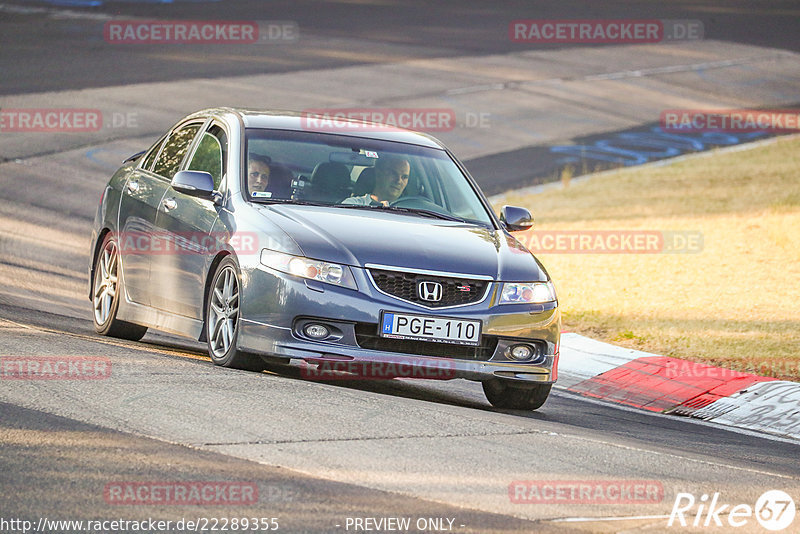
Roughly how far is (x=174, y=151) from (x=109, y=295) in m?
1.18

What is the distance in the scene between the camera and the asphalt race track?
5.69 m

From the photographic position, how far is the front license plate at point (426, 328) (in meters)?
7.99

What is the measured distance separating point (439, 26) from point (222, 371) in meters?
30.6

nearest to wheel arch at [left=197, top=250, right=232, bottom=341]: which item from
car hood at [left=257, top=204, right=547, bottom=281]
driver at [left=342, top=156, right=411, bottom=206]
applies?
car hood at [left=257, top=204, right=547, bottom=281]

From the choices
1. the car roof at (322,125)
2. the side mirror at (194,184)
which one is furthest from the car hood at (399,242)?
the car roof at (322,125)

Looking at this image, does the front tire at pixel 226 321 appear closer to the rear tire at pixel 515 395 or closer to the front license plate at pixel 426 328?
the front license plate at pixel 426 328

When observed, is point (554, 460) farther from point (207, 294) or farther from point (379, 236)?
point (207, 294)

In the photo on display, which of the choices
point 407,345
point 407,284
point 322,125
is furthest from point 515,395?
point 322,125

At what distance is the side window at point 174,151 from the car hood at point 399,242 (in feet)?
5.09

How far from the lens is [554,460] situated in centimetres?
680

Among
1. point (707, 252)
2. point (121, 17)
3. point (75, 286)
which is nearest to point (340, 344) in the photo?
point (75, 286)

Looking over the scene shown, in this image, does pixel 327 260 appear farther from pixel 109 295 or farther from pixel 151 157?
pixel 151 157

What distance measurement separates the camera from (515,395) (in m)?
8.97

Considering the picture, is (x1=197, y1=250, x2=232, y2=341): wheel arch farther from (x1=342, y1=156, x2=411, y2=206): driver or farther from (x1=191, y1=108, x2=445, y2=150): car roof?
(x1=191, y1=108, x2=445, y2=150): car roof
